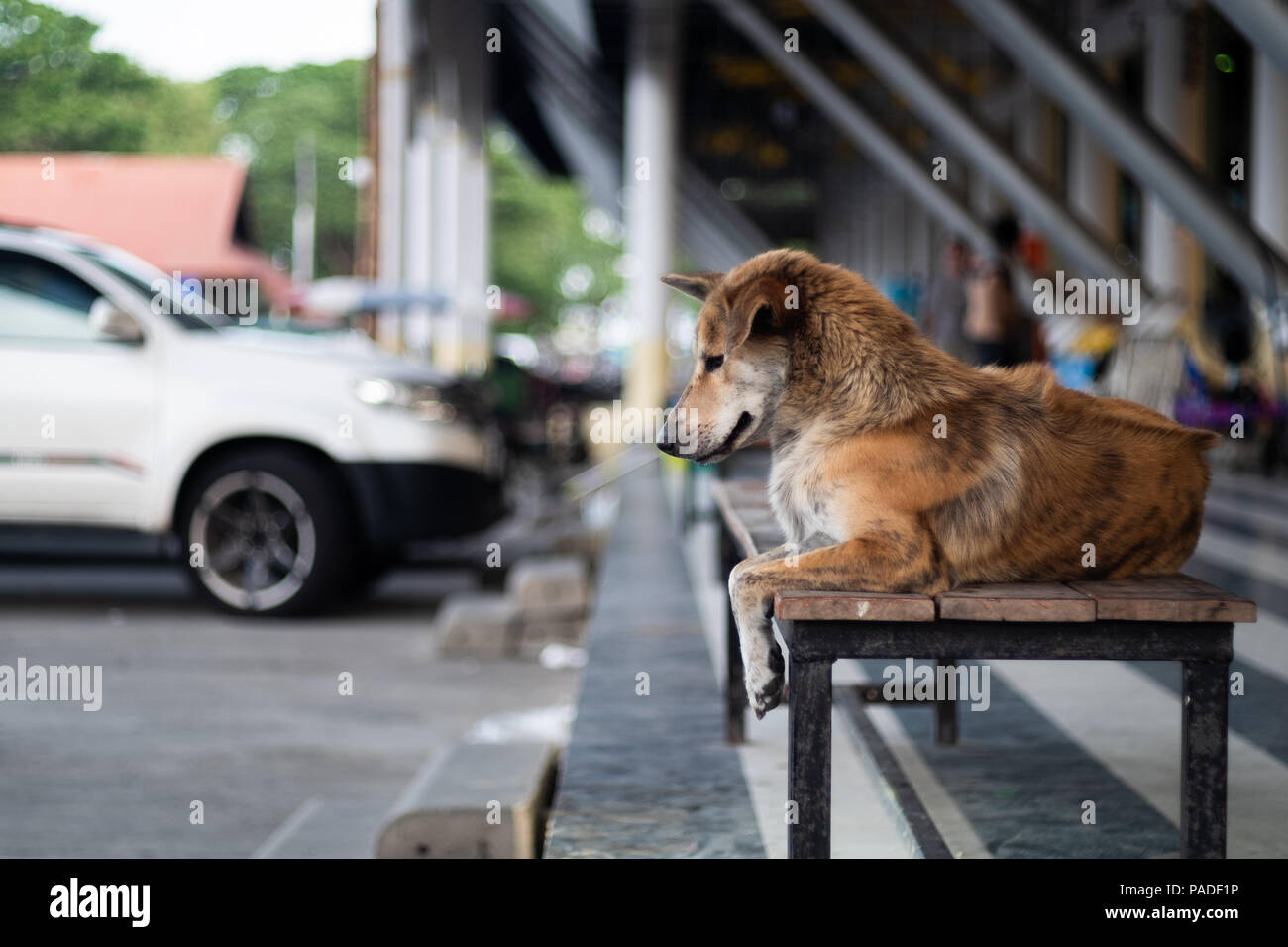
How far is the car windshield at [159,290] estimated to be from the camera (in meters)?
8.43

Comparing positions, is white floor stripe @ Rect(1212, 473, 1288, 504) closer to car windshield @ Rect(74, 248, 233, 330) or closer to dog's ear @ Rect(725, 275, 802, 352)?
car windshield @ Rect(74, 248, 233, 330)

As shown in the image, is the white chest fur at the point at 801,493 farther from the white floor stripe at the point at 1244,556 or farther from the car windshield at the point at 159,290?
the car windshield at the point at 159,290

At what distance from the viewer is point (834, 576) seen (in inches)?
108

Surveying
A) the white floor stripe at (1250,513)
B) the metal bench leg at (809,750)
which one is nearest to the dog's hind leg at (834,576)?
the metal bench leg at (809,750)

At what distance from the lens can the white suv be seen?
26.7 ft

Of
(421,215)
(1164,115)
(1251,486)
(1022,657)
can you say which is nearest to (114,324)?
(1022,657)

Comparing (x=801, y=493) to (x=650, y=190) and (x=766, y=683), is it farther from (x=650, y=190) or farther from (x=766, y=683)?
(x=650, y=190)

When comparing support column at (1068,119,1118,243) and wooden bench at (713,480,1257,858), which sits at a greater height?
support column at (1068,119,1118,243)

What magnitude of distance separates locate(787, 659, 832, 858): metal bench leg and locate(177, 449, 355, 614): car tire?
5686mm

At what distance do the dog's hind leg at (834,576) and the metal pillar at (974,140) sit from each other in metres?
13.6

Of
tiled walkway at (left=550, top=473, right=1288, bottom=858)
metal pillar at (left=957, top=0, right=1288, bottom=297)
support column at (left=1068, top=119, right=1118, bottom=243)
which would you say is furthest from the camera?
support column at (left=1068, top=119, right=1118, bottom=243)

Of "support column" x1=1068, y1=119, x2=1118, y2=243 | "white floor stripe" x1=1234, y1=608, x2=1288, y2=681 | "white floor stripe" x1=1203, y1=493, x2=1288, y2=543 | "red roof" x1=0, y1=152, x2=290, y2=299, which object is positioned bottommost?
"white floor stripe" x1=1234, y1=608, x2=1288, y2=681

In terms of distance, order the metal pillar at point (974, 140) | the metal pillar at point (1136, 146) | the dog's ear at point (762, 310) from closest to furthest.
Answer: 1. the dog's ear at point (762, 310)
2. the metal pillar at point (1136, 146)
3. the metal pillar at point (974, 140)

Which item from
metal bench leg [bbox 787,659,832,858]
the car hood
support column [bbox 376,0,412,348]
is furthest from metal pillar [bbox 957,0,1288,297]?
metal bench leg [bbox 787,659,832,858]
